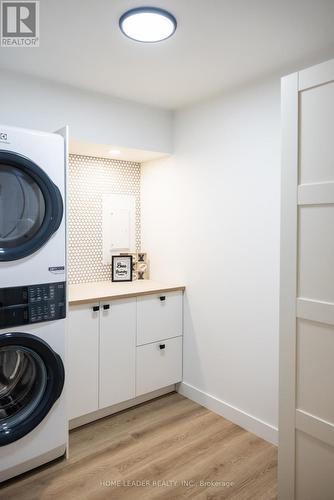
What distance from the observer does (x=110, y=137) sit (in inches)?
106

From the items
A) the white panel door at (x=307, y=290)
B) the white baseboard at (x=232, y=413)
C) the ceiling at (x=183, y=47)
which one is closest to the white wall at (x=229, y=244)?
the white baseboard at (x=232, y=413)

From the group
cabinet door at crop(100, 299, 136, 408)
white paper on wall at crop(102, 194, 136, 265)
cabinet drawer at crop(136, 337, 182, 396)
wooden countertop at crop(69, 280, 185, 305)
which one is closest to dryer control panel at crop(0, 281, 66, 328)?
wooden countertop at crop(69, 280, 185, 305)

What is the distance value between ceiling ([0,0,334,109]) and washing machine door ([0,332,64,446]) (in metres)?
1.56

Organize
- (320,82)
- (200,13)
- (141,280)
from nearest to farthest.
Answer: (320,82)
(200,13)
(141,280)

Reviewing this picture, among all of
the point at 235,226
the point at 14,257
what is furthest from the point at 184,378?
the point at 14,257

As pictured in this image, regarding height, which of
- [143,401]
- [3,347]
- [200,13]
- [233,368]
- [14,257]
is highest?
[200,13]

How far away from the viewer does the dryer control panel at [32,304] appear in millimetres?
1829

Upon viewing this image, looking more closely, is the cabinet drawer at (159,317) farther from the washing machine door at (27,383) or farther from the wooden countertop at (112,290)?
the washing machine door at (27,383)

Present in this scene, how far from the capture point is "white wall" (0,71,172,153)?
228 centimetres

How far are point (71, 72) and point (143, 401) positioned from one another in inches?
97.2

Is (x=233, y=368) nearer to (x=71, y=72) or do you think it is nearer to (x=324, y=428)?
(x=324, y=428)

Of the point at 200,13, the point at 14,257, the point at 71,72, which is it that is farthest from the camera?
the point at 71,72

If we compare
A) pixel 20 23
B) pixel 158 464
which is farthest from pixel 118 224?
pixel 158 464

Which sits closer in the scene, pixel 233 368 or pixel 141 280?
pixel 233 368
